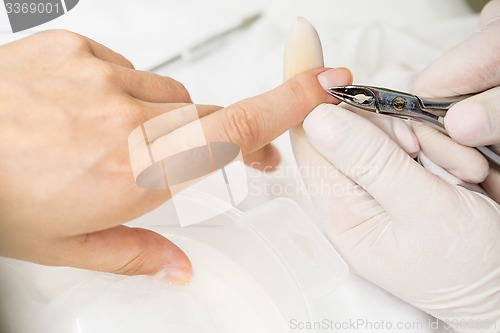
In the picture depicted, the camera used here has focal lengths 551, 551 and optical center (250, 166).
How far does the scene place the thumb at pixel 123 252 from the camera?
60 cm

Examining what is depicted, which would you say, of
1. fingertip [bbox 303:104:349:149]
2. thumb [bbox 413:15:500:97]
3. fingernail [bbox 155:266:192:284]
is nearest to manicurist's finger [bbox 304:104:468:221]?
fingertip [bbox 303:104:349:149]

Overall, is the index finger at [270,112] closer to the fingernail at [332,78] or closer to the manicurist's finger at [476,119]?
the fingernail at [332,78]

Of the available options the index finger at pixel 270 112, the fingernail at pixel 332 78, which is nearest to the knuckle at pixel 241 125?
the index finger at pixel 270 112

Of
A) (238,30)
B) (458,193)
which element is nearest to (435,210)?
(458,193)

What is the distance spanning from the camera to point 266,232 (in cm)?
75

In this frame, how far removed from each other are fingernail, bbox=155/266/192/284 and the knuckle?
0.59 ft

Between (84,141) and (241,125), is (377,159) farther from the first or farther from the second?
(84,141)

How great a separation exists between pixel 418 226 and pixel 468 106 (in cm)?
16

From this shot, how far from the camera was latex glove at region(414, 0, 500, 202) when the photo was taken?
26.1 inches

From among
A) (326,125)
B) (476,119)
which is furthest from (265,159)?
(476,119)

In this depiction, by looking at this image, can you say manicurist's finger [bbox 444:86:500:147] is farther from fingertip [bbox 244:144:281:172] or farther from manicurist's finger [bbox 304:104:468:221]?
fingertip [bbox 244:144:281:172]

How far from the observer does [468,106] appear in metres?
0.67

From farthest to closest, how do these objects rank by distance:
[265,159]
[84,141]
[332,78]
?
[265,159]
[332,78]
[84,141]

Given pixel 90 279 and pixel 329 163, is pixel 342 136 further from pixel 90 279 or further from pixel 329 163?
pixel 90 279
